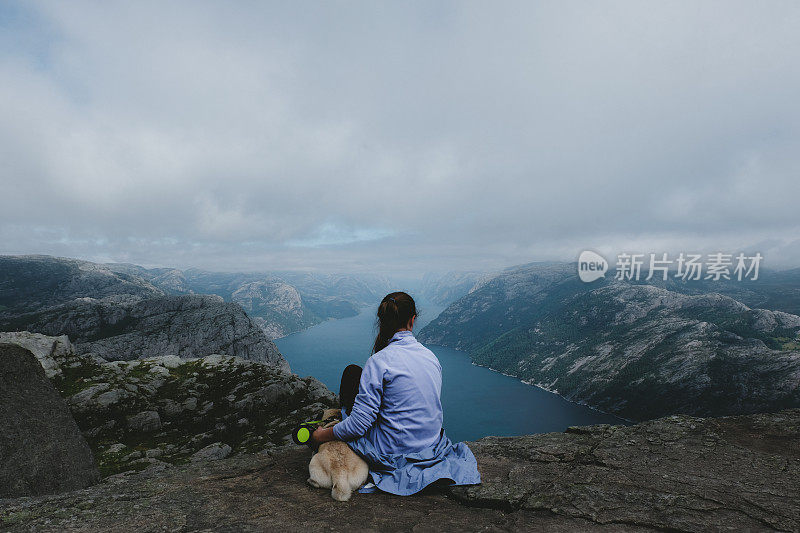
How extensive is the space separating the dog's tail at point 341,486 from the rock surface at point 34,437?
1256 centimetres

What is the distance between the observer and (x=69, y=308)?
193625mm

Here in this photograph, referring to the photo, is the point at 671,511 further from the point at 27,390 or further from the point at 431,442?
the point at 27,390

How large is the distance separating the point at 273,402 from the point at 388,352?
91.9 ft

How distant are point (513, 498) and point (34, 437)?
56.9 ft

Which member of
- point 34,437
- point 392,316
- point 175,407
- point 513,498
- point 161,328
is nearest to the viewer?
point 513,498

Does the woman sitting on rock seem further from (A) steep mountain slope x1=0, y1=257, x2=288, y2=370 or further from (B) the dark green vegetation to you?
(A) steep mountain slope x1=0, y1=257, x2=288, y2=370

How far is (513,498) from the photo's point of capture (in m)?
6.52

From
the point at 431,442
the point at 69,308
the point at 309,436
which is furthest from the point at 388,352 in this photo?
the point at 69,308

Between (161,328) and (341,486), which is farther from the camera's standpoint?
(161,328)

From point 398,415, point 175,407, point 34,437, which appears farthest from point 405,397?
point 175,407

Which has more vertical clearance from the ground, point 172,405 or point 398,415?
point 398,415

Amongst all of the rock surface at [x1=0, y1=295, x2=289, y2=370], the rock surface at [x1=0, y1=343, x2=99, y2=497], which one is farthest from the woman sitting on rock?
the rock surface at [x1=0, y1=295, x2=289, y2=370]

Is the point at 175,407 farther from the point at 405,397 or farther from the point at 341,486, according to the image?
the point at 405,397

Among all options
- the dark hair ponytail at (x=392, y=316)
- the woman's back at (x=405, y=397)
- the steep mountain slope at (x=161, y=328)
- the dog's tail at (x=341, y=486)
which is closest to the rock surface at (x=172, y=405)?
the dog's tail at (x=341, y=486)
